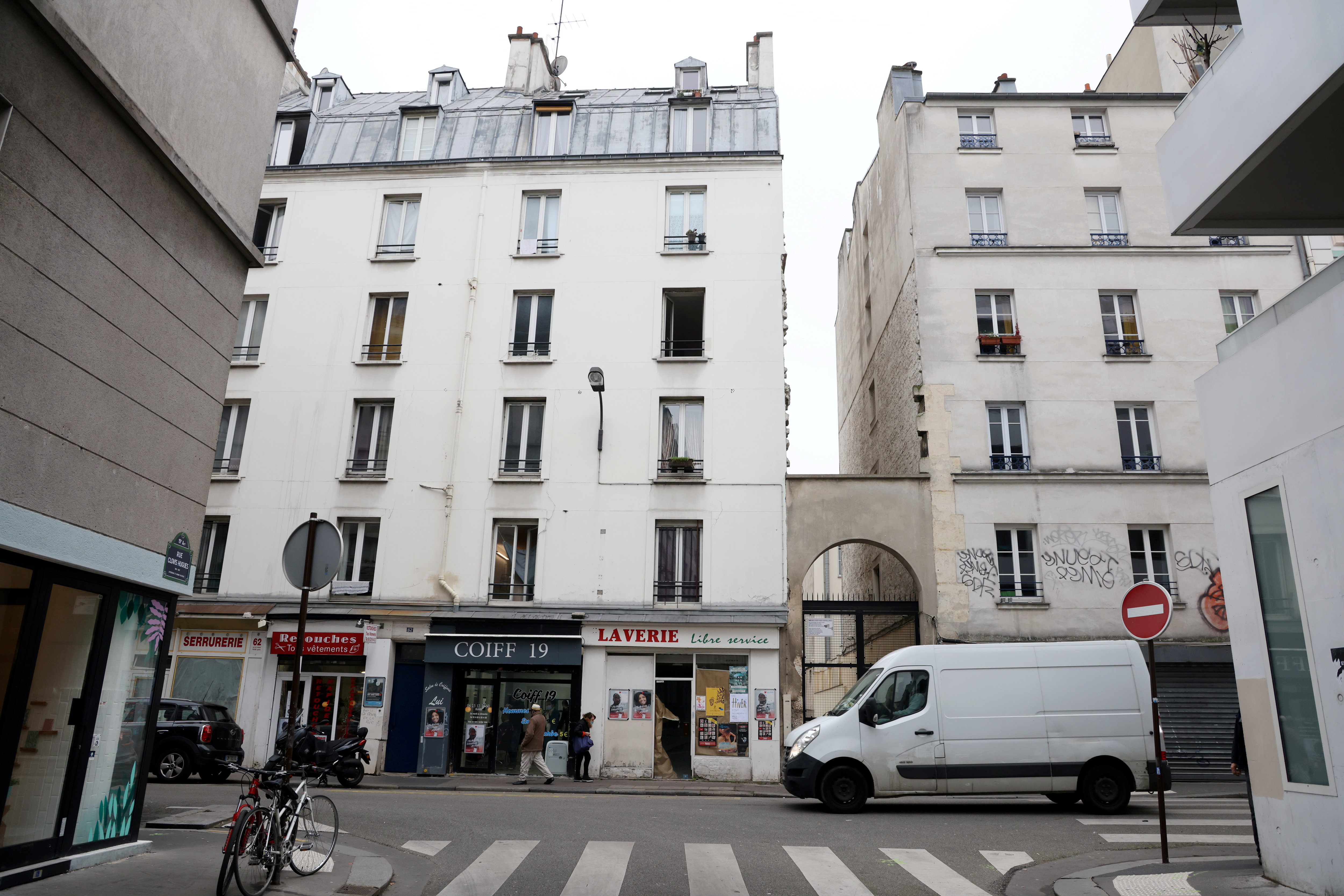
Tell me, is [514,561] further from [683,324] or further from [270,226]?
[270,226]

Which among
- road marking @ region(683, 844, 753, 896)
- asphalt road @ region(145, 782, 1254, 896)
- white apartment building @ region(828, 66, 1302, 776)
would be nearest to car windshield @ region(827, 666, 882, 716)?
asphalt road @ region(145, 782, 1254, 896)

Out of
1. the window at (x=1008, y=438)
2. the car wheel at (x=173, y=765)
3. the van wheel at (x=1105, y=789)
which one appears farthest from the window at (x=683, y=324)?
the car wheel at (x=173, y=765)

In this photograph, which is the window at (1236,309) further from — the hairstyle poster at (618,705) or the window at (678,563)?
the hairstyle poster at (618,705)

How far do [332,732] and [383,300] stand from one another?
1086 cm

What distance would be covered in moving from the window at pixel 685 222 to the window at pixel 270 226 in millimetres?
10345

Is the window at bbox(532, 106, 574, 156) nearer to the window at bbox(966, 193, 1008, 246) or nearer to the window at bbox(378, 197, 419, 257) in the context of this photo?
the window at bbox(378, 197, 419, 257)

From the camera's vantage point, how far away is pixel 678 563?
2089 cm

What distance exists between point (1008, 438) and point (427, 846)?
17.1 m

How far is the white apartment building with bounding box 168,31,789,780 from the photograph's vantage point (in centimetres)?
2014

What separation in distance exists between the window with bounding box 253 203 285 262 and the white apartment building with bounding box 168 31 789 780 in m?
0.09

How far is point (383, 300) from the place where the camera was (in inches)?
921

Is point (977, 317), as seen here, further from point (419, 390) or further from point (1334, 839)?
point (1334, 839)

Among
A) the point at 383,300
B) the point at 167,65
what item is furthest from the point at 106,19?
the point at 383,300

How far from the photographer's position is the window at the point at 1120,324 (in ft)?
74.0
